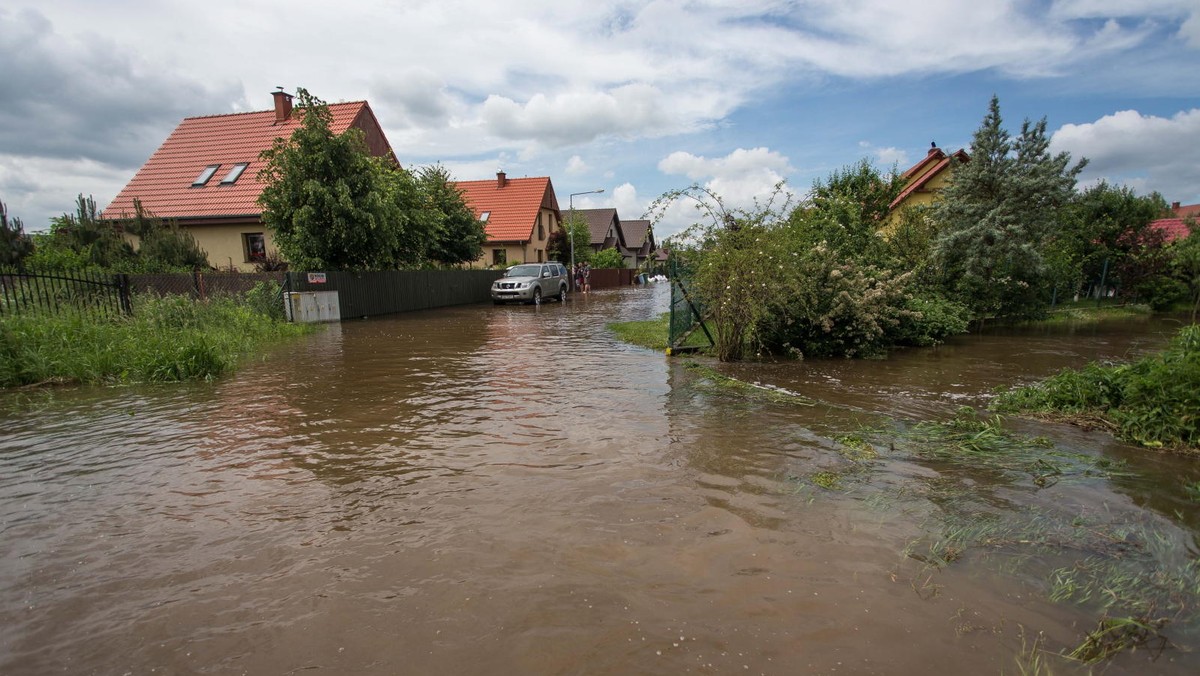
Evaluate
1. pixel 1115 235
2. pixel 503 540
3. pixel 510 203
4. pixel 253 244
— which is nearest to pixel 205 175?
pixel 253 244

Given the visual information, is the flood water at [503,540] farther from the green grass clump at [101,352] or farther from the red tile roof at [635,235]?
the red tile roof at [635,235]

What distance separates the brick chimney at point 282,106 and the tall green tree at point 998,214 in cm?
2792

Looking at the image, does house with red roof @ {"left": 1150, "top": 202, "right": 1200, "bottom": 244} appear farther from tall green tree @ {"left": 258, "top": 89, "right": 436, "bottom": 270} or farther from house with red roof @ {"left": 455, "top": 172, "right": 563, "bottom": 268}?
house with red roof @ {"left": 455, "top": 172, "right": 563, "bottom": 268}

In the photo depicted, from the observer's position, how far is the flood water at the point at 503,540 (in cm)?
278

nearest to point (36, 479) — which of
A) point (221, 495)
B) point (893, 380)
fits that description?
point (221, 495)

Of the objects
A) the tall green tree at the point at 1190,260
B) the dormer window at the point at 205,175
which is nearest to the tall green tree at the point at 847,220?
the tall green tree at the point at 1190,260

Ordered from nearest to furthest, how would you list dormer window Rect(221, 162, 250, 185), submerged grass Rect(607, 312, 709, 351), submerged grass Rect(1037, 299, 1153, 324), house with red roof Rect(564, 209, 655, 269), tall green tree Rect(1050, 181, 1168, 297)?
submerged grass Rect(607, 312, 709, 351) < submerged grass Rect(1037, 299, 1153, 324) < tall green tree Rect(1050, 181, 1168, 297) < dormer window Rect(221, 162, 250, 185) < house with red roof Rect(564, 209, 655, 269)

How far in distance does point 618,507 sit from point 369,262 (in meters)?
18.0

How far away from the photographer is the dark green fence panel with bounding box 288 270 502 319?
1829cm

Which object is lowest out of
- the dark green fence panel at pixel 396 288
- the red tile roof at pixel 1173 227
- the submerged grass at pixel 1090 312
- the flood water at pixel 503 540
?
the submerged grass at pixel 1090 312

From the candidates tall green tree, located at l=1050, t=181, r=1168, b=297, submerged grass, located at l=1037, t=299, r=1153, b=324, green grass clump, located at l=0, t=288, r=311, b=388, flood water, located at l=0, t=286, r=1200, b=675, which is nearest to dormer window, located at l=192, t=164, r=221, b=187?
green grass clump, located at l=0, t=288, r=311, b=388

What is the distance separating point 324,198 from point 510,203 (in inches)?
957

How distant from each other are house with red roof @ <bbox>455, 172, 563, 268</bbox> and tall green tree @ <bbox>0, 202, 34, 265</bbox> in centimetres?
2066

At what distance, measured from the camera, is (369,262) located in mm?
19828
